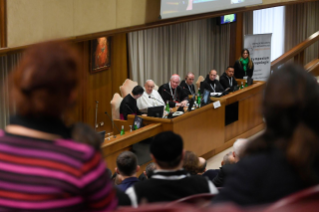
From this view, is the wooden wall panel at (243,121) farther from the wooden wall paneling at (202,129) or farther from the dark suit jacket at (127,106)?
the dark suit jacket at (127,106)

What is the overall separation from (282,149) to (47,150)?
57 centimetres

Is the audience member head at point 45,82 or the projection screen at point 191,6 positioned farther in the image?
the projection screen at point 191,6

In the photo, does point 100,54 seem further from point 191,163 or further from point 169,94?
point 191,163

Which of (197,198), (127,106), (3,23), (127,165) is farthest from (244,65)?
(197,198)

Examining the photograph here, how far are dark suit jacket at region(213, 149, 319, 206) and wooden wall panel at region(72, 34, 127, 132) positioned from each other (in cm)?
757

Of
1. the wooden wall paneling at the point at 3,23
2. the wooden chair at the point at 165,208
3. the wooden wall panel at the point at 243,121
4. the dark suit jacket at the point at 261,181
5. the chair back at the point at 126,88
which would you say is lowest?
the wooden wall panel at the point at 243,121

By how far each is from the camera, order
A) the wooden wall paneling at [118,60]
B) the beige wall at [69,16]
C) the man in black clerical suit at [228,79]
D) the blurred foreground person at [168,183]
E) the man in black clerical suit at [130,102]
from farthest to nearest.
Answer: the wooden wall paneling at [118,60] → the man in black clerical suit at [228,79] → the man in black clerical suit at [130,102] → the beige wall at [69,16] → the blurred foreground person at [168,183]

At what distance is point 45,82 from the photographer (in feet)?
3.25

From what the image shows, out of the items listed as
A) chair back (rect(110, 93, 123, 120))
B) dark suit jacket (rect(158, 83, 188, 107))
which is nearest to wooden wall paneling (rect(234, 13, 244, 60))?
dark suit jacket (rect(158, 83, 188, 107))

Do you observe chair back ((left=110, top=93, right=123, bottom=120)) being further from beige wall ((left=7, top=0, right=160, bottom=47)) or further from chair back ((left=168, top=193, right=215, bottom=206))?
chair back ((left=168, top=193, right=215, bottom=206))

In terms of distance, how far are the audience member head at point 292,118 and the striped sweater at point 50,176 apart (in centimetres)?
41

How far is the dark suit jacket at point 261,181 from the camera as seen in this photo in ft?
3.37

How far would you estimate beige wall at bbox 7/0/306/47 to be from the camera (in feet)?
17.0

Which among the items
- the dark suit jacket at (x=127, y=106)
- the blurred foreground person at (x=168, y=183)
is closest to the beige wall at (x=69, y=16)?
the dark suit jacket at (x=127, y=106)
